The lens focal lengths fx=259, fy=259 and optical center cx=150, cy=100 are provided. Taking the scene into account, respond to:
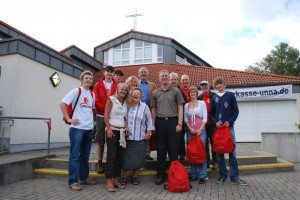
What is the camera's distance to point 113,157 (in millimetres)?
4578

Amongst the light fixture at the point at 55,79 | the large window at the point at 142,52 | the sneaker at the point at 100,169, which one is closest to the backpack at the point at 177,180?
the sneaker at the point at 100,169

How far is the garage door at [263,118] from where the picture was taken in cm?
1374

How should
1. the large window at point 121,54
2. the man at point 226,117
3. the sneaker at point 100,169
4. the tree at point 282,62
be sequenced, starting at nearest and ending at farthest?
the man at point 226,117 → the sneaker at point 100,169 → the large window at point 121,54 → the tree at point 282,62

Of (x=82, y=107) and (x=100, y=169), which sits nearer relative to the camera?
(x=82, y=107)

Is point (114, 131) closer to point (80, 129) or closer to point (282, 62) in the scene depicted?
point (80, 129)

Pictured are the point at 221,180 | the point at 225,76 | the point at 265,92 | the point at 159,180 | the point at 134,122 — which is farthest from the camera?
the point at 225,76

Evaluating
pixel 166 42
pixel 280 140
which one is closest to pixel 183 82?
pixel 280 140

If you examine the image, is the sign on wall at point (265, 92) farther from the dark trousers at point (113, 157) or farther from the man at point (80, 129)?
the man at point (80, 129)

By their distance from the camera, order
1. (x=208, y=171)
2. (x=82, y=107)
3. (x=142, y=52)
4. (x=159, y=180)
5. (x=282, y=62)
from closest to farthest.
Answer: (x=82, y=107) < (x=159, y=180) < (x=208, y=171) < (x=142, y=52) < (x=282, y=62)

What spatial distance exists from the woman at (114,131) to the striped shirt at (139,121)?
0.15m

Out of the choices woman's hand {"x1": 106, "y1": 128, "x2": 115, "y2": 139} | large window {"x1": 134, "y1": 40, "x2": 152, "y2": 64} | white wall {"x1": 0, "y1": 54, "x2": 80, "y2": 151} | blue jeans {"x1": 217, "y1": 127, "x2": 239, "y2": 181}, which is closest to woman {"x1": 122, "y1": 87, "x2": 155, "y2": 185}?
woman's hand {"x1": 106, "y1": 128, "x2": 115, "y2": 139}

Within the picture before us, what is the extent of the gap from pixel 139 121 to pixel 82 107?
1074 millimetres

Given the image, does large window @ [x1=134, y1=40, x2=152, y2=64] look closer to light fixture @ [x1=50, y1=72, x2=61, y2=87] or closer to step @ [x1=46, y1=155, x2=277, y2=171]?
light fixture @ [x1=50, y1=72, x2=61, y2=87]

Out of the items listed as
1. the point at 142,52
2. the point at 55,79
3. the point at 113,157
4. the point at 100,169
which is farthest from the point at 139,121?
the point at 142,52
